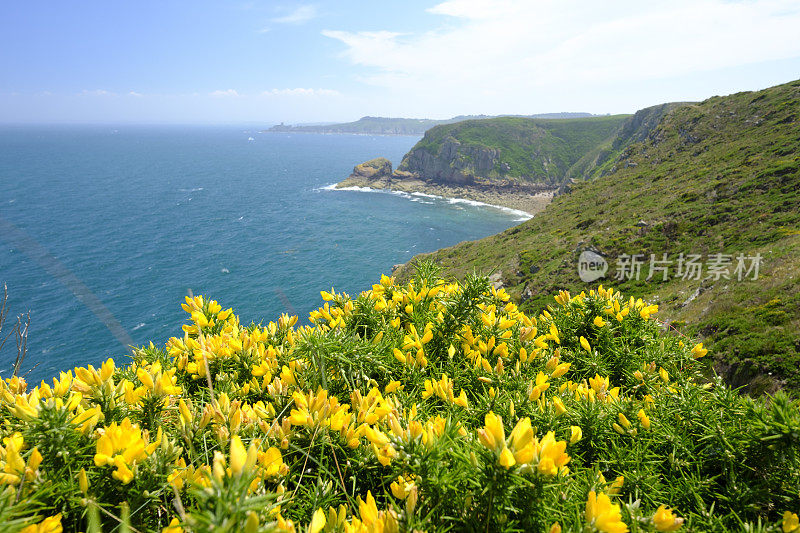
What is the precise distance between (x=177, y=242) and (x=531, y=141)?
107 m

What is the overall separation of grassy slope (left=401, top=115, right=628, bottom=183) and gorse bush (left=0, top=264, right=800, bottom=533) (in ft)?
350

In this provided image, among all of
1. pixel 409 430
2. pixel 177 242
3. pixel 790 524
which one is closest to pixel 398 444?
pixel 409 430

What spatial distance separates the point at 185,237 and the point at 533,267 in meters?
50.2

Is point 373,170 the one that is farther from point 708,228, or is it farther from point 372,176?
point 708,228

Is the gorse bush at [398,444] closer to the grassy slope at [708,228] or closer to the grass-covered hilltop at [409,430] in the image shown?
the grass-covered hilltop at [409,430]

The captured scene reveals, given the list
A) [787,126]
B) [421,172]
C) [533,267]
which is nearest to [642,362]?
[533,267]

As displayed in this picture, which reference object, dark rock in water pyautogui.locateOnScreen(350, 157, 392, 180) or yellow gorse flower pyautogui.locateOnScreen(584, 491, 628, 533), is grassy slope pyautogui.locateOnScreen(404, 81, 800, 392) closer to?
yellow gorse flower pyautogui.locateOnScreen(584, 491, 628, 533)

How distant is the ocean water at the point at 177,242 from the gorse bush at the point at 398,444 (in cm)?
96

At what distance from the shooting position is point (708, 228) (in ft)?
79.0

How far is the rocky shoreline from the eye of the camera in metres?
90.1

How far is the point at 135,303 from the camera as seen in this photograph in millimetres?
35375

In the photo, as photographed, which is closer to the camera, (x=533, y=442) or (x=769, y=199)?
(x=533, y=442)

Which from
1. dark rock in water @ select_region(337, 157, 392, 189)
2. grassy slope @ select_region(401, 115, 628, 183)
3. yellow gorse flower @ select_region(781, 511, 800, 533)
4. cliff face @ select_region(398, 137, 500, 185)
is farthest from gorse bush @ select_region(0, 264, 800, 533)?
grassy slope @ select_region(401, 115, 628, 183)

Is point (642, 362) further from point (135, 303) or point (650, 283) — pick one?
point (135, 303)
